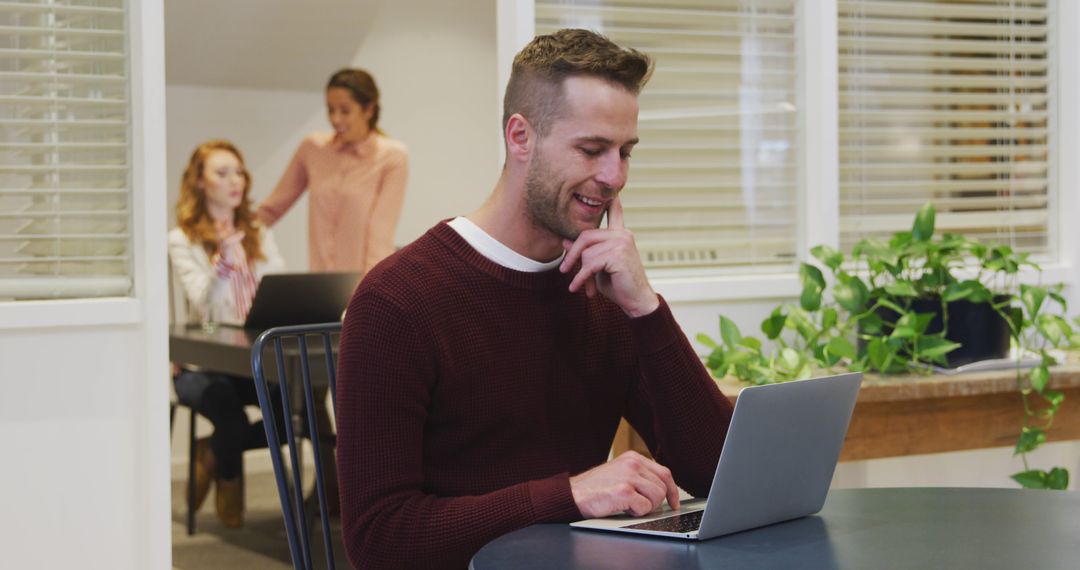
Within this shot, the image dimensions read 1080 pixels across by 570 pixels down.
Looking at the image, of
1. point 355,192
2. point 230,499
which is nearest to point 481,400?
point 230,499

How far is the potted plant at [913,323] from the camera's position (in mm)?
2693

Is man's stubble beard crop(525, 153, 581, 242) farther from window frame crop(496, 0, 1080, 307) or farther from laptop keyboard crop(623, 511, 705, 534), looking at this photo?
window frame crop(496, 0, 1080, 307)

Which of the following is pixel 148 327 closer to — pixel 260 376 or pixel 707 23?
pixel 260 376

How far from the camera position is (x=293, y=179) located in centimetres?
491

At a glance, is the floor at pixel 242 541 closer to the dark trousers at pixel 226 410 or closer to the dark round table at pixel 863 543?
the dark trousers at pixel 226 410

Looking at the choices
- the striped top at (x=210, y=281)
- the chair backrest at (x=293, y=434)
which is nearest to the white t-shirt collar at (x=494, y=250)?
the chair backrest at (x=293, y=434)

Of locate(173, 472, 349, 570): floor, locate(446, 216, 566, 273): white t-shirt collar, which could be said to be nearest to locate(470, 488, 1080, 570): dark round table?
locate(446, 216, 566, 273): white t-shirt collar

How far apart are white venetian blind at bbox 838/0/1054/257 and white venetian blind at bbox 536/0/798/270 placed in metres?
0.19

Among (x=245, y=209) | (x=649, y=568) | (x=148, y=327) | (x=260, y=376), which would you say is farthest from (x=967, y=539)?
(x=245, y=209)

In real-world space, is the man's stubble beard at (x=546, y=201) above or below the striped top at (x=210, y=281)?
above

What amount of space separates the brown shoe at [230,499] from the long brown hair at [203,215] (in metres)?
0.78

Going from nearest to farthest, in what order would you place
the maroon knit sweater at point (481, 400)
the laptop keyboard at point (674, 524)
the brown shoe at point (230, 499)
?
the laptop keyboard at point (674, 524)
the maroon knit sweater at point (481, 400)
the brown shoe at point (230, 499)

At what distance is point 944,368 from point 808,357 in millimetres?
284

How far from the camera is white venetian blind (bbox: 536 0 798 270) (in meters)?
3.00
